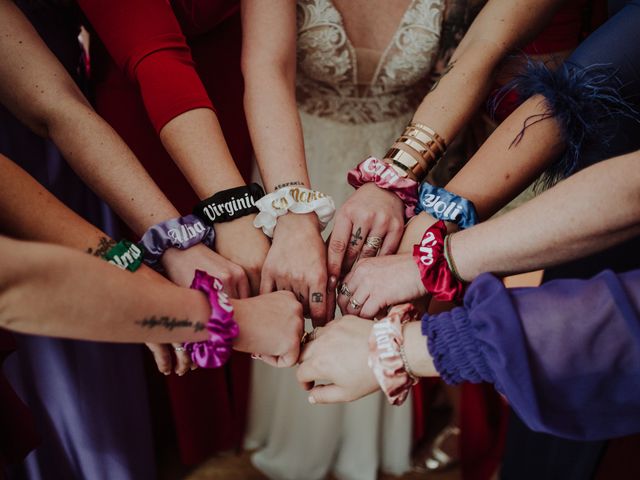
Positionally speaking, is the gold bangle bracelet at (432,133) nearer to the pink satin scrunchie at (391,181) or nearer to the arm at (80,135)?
the pink satin scrunchie at (391,181)

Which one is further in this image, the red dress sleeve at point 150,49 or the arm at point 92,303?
the red dress sleeve at point 150,49

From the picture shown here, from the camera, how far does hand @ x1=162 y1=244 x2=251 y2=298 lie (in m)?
0.87

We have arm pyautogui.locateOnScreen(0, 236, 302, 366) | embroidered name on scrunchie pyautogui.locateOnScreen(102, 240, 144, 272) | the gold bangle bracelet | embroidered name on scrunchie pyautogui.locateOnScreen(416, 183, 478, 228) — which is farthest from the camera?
the gold bangle bracelet

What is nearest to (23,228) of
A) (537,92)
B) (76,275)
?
(76,275)

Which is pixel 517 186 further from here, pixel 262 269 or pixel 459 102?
pixel 262 269

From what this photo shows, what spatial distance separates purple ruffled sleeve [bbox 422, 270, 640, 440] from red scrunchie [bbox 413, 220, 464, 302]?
124 millimetres

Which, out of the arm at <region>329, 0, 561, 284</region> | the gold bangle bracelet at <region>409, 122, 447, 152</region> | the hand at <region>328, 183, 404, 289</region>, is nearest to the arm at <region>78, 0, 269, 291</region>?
the hand at <region>328, 183, 404, 289</region>

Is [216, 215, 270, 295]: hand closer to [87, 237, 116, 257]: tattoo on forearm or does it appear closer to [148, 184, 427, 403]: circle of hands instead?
[148, 184, 427, 403]: circle of hands

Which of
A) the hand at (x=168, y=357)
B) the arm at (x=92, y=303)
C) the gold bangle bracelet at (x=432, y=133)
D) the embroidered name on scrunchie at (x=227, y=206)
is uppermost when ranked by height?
the gold bangle bracelet at (x=432, y=133)

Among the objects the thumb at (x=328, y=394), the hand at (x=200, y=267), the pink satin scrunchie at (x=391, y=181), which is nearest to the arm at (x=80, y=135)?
the hand at (x=200, y=267)

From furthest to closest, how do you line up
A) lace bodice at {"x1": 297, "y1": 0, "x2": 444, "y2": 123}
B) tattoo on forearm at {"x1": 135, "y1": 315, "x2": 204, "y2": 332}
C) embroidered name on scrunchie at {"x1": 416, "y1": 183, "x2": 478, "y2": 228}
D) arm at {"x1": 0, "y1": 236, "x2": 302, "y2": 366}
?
1. lace bodice at {"x1": 297, "y1": 0, "x2": 444, "y2": 123}
2. embroidered name on scrunchie at {"x1": 416, "y1": 183, "x2": 478, "y2": 228}
3. tattoo on forearm at {"x1": 135, "y1": 315, "x2": 204, "y2": 332}
4. arm at {"x1": 0, "y1": 236, "x2": 302, "y2": 366}

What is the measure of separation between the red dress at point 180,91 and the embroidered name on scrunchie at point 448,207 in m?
0.44

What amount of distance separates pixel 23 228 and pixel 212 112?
1.32 ft

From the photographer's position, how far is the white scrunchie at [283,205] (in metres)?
0.94
